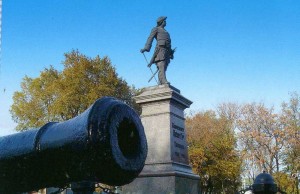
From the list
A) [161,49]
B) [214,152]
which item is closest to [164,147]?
[161,49]

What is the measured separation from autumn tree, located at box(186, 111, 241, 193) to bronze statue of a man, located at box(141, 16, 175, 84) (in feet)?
93.5

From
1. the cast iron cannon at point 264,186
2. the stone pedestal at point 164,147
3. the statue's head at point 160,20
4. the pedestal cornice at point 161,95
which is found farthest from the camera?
the statue's head at point 160,20

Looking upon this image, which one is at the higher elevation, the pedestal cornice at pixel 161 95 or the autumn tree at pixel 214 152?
the autumn tree at pixel 214 152

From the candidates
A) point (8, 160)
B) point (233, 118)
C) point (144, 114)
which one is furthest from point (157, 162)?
point (233, 118)

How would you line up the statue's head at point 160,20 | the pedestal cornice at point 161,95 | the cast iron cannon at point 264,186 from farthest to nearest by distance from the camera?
the statue's head at point 160,20
the pedestal cornice at point 161,95
the cast iron cannon at point 264,186

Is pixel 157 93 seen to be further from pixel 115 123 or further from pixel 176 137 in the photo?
pixel 115 123

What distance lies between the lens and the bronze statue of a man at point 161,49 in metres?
14.4

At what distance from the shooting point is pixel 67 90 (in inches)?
1351

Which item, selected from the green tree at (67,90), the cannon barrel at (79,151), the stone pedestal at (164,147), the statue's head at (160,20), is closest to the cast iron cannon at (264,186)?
the cannon barrel at (79,151)

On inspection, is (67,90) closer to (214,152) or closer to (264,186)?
(214,152)

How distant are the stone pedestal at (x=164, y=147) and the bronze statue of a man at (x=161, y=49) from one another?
950 millimetres

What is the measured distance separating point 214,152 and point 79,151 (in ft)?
137

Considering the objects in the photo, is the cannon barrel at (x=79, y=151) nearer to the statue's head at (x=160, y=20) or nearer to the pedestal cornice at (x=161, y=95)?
the pedestal cornice at (x=161, y=95)

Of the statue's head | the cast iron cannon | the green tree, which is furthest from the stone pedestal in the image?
the green tree
